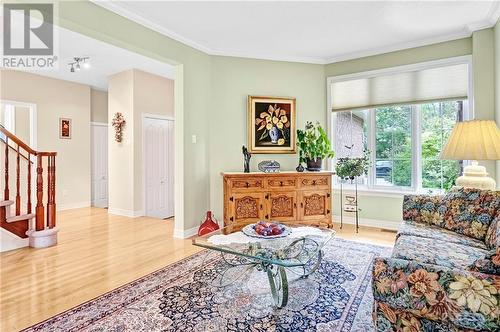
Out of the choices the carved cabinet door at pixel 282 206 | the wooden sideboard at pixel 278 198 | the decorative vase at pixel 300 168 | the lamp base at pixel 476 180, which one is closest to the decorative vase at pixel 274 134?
the decorative vase at pixel 300 168

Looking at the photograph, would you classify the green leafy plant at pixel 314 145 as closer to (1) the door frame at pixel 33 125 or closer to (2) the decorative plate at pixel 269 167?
(2) the decorative plate at pixel 269 167

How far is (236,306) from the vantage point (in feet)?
7.06

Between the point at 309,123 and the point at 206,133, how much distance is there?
1.64m

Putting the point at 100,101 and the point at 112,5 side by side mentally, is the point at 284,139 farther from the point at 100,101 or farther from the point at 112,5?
the point at 100,101

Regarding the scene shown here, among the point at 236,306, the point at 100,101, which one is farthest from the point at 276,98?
the point at 100,101

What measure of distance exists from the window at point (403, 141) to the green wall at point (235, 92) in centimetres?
37

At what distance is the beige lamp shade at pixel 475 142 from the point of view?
2633mm

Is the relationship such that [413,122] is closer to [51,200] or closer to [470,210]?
[470,210]

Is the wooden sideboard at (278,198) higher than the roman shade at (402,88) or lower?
lower

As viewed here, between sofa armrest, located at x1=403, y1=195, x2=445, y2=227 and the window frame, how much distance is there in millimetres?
1455

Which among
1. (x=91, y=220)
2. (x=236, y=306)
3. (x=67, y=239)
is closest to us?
(x=236, y=306)

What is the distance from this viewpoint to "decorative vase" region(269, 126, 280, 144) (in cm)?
458

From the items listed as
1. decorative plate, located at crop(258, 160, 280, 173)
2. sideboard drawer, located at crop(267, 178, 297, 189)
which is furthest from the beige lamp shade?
decorative plate, located at crop(258, 160, 280, 173)

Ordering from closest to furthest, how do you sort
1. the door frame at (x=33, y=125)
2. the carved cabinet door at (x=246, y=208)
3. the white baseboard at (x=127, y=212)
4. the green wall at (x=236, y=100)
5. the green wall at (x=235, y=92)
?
the green wall at (x=235, y=92)
the carved cabinet door at (x=246, y=208)
the green wall at (x=236, y=100)
the white baseboard at (x=127, y=212)
the door frame at (x=33, y=125)
